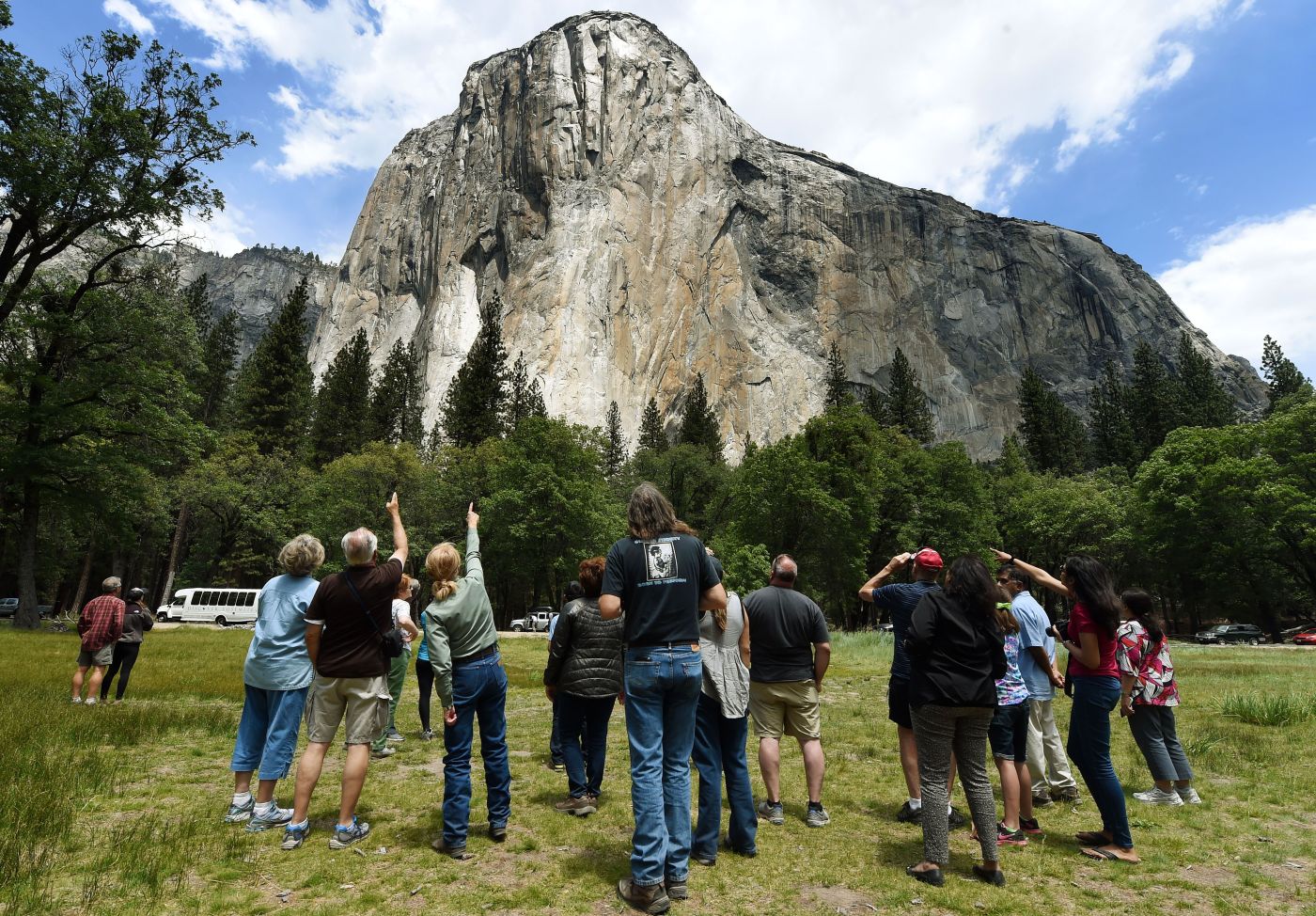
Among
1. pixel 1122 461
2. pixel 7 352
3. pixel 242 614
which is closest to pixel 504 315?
pixel 242 614

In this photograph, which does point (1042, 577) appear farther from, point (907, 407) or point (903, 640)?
point (907, 407)

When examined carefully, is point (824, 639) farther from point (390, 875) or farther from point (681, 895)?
point (390, 875)

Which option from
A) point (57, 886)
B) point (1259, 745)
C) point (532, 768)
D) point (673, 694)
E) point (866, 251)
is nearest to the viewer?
point (57, 886)

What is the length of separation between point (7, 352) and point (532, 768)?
24.5 m

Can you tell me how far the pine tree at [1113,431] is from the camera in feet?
221

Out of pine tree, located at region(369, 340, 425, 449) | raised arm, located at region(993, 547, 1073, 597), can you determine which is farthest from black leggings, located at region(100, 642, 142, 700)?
pine tree, located at region(369, 340, 425, 449)

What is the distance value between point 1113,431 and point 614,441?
55249 mm

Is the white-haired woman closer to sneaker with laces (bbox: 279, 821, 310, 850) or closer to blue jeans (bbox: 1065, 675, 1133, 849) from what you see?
sneaker with laces (bbox: 279, 821, 310, 850)

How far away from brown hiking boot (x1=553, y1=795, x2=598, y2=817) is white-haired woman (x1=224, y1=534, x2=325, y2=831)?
2127 mm

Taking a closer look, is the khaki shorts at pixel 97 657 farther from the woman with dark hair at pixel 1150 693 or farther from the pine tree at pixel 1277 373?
the pine tree at pixel 1277 373

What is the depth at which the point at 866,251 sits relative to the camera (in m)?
97.2

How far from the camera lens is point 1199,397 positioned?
68875 millimetres

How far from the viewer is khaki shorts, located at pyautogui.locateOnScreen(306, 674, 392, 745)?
469cm

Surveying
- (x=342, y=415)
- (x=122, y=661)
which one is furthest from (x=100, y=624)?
(x=342, y=415)
